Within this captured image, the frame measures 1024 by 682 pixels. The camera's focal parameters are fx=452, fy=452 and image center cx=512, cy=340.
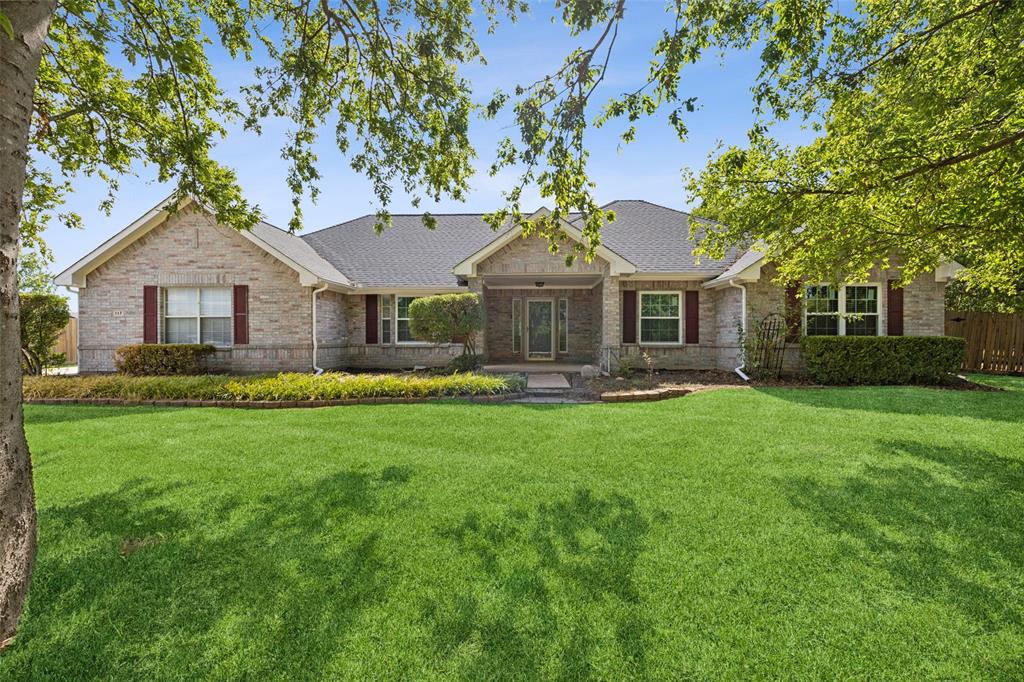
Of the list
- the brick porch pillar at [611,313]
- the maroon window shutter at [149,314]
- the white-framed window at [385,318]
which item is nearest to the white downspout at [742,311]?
the brick porch pillar at [611,313]

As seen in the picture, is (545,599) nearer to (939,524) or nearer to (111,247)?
(939,524)

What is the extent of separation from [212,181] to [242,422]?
12.7 ft

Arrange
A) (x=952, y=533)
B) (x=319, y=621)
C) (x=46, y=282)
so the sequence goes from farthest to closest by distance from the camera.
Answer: (x=46, y=282) → (x=952, y=533) → (x=319, y=621)

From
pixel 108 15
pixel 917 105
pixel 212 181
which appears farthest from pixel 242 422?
pixel 917 105

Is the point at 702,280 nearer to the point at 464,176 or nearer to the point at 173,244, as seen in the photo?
the point at 464,176

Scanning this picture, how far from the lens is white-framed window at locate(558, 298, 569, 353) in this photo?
18.0m

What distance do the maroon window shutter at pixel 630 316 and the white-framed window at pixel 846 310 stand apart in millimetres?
4818

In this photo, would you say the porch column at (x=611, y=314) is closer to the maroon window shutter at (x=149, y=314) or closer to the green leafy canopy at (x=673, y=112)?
the green leafy canopy at (x=673, y=112)

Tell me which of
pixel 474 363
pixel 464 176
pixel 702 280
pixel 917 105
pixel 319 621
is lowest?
pixel 319 621

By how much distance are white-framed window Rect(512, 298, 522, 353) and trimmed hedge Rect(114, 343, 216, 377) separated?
10.6 metres

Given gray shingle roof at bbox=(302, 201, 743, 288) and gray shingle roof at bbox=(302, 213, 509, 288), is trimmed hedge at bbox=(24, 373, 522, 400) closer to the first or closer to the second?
gray shingle roof at bbox=(302, 201, 743, 288)

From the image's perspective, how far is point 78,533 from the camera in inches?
144

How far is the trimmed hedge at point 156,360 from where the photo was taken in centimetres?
1323

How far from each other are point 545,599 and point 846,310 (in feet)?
47.0
